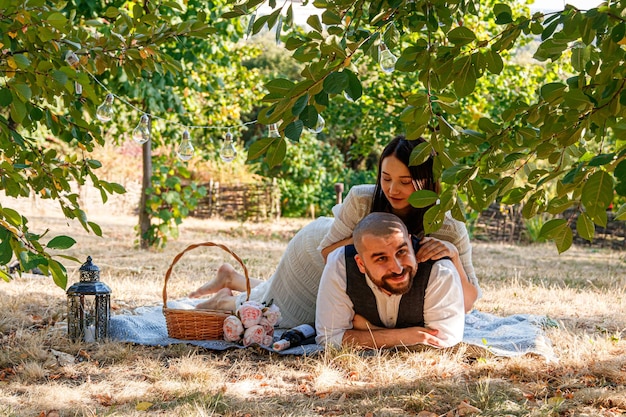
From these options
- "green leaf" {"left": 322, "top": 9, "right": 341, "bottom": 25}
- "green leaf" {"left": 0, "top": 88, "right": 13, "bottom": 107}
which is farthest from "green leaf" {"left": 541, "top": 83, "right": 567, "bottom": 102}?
"green leaf" {"left": 0, "top": 88, "right": 13, "bottom": 107}

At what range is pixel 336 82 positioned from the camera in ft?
3.60

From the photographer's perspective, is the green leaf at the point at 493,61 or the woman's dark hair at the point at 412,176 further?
the woman's dark hair at the point at 412,176

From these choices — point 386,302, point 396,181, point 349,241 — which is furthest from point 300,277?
point 396,181

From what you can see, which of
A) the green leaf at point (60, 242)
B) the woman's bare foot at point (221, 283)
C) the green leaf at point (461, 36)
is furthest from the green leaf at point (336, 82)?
the woman's bare foot at point (221, 283)

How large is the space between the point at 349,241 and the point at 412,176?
0.48 m

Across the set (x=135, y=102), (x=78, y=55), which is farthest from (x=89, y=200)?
(x=78, y=55)

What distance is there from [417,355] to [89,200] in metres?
11.6

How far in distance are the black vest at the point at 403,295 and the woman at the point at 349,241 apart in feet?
0.31

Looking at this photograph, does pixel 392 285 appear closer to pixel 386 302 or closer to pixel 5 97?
pixel 386 302

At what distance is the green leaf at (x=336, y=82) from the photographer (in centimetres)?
109

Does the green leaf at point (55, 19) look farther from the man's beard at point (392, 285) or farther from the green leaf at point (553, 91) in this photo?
the man's beard at point (392, 285)

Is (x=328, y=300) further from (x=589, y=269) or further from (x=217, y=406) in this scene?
(x=589, y=269)

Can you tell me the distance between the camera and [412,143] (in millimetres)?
3256

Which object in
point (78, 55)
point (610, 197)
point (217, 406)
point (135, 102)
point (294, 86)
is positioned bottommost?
point (217, 406)
